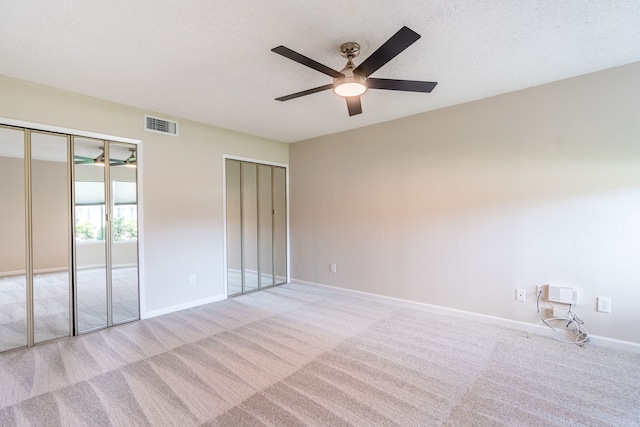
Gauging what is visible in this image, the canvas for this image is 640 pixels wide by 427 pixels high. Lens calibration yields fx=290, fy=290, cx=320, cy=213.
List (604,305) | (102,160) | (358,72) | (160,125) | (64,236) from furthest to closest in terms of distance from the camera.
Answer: (160,125), (102,160), (64,236), (604,305), (358,72)

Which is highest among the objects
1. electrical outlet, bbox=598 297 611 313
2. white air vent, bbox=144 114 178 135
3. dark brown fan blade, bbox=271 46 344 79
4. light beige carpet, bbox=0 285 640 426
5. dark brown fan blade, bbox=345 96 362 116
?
white air vent, bbox=144 114 178 135

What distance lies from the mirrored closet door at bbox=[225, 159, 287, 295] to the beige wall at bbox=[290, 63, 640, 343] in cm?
98

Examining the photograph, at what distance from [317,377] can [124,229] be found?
2786 millimetres

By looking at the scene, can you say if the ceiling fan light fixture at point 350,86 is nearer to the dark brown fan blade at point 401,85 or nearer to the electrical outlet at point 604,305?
the dark brown fan blade at point 401,85

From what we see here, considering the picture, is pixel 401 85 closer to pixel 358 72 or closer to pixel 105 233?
pixel 358 72

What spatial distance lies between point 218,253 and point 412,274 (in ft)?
9.13

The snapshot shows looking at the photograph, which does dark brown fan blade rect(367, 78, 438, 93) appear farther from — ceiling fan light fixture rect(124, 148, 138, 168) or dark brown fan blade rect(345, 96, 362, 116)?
ceiling fan light fixture rect(124, 148, 138, 168)

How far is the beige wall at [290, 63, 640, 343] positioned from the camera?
→ 268 centimetres

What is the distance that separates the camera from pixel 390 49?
183 centimetres

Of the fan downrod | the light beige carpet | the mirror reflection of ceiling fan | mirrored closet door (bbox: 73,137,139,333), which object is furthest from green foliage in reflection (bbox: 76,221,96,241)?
the fan downrod

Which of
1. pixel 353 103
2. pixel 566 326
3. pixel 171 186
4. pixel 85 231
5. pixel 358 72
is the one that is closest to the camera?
pixel 358 72

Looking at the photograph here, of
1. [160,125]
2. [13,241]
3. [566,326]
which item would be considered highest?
[160,125]

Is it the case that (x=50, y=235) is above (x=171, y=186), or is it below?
below

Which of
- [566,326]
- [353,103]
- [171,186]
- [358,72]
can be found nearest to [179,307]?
[171,186]
